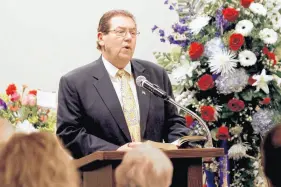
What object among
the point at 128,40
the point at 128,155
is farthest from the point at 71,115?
the point at 128,155

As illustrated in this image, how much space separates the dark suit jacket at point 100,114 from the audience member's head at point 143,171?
5.62 ft

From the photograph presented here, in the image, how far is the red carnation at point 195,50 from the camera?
4.63 m

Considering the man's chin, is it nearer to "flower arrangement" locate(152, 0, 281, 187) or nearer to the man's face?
the man's face

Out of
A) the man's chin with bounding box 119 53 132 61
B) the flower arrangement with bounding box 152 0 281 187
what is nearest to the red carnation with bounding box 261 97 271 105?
the flower arrangement with bounding box 152 0 281 187

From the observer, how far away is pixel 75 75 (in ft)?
12.8

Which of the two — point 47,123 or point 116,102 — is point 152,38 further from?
point 116,102

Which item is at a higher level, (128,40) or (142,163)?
(128,40)

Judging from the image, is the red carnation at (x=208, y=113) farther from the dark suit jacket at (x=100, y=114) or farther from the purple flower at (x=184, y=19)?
the purple flower at (x=184, y=19)

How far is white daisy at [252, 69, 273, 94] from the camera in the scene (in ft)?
14.9

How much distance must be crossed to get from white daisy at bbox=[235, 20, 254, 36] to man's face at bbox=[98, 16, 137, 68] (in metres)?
0.88

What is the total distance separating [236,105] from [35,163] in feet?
9.62

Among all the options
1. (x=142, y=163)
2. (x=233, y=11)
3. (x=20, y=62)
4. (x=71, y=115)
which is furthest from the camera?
(x=20, y=62)

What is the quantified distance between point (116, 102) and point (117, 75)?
0.21 metres

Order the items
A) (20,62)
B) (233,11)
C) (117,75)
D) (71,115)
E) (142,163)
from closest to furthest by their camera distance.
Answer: (142,163)
(71,115)
(117,75)
(233,11)
(20,62)
